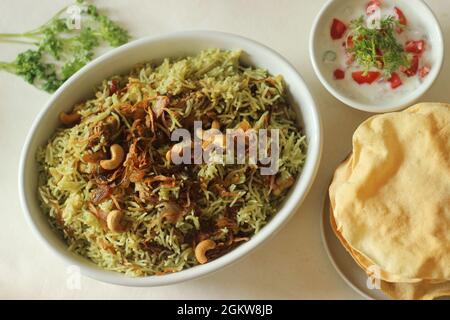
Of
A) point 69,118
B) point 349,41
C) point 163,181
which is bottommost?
point 163,181

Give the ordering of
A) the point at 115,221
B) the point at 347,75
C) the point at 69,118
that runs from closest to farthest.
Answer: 1. the point at 115,221
2. the point at 69,118
3. the point at 347,75

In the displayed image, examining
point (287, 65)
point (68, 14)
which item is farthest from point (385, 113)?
point (68, 14)

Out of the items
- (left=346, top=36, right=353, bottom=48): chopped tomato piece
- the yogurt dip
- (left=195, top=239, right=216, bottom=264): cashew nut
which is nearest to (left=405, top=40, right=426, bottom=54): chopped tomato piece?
the yogurt dip

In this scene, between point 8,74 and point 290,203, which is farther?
point 8,74

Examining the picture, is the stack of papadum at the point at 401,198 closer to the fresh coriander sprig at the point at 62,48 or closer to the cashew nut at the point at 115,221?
the cashew nut at the point at 115,221

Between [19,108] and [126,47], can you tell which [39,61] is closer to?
[19,108]

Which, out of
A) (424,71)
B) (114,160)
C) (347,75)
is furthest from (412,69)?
(114,160)

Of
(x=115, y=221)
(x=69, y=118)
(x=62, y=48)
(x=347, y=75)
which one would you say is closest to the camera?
(x=115, y=221)

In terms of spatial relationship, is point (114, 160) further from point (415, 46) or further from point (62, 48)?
point (415, 46)
